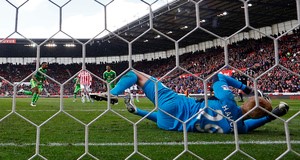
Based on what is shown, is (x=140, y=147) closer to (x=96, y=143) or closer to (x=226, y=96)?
(x=96, y=143)

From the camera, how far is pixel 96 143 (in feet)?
5.64

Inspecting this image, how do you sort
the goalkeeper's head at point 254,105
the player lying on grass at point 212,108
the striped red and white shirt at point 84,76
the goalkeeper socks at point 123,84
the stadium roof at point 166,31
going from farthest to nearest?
the goalkeeper socks at point 123,84, the player lying on grass at point 212,108, the goalkeeper's head at point 254,105, the stadium roof at point 166,31, the striped red and white shirt at point 84,76

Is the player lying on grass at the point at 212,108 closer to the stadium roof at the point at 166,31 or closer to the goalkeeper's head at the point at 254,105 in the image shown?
the goalkeeper's head at the point at 254,105

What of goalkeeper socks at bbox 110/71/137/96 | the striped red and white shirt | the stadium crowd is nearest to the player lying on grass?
goalkeeper socks at bbox 110/71/137/96

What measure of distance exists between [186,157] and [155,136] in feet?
2.27

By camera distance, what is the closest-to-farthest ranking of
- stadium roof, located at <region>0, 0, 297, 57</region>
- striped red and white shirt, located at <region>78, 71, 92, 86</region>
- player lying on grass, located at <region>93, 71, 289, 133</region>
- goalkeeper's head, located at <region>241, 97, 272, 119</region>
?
1. striped red and white shirt, located at <region>78, 71, 92, 86</region>
2. stadium roof, located at <region>0, 0, 297, 57</region>
3. goalkeeper's head, located at <region>241, 97, 272, 119</region>
4. player lying on grass, located at <region>93, 71, 289, 133</region>

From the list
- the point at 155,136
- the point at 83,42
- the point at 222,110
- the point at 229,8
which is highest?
the point at 229,8

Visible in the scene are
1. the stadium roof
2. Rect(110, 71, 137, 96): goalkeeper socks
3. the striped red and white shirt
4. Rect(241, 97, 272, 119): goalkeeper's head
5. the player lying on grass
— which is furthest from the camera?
Rect(110, 71, 137, 96): goalkeeper socks

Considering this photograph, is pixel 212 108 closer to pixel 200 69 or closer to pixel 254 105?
pixel 254 105

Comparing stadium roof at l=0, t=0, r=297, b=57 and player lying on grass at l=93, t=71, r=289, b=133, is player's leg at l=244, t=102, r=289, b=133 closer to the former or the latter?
player lying on grass at l=93, t=71, r=289, b=133

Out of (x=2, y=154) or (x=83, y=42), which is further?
(x=2, y=154)

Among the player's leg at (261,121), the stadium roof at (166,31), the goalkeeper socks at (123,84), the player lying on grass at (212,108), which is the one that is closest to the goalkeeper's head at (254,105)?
the player lying on grass at (212,108)

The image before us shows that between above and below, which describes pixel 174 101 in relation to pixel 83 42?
below

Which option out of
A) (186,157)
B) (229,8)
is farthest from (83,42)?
(229,8)
